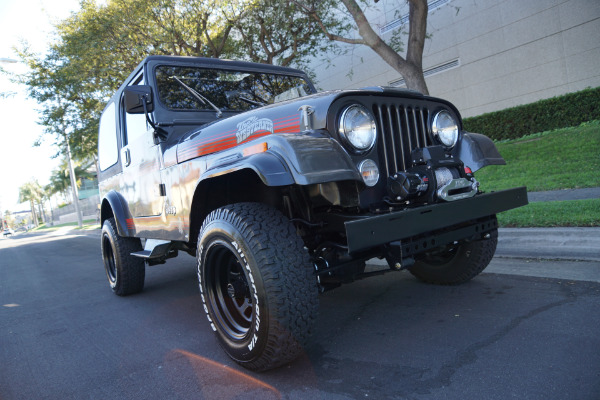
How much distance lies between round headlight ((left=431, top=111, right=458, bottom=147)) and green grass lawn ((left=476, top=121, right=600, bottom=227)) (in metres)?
2.46

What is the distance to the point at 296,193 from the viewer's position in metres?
2.73

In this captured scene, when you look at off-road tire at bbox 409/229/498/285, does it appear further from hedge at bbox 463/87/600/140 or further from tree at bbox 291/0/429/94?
hedge at bbox 463/87/600/140

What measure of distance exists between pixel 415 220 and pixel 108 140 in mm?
4301

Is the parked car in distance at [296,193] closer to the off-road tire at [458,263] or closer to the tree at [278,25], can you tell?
the off-road tire at [458,263]

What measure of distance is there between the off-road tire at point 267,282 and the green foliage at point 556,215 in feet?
12.4

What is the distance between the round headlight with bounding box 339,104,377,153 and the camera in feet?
8.25

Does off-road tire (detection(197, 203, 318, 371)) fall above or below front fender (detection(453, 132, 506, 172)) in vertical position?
below

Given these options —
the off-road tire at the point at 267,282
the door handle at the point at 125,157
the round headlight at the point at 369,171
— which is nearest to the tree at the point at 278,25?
the door handle at the point at 125,157

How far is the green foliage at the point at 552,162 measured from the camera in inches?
304

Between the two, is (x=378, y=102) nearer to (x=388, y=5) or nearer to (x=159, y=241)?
(x=159, y=241)

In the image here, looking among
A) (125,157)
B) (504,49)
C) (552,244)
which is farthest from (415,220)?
(504,49)

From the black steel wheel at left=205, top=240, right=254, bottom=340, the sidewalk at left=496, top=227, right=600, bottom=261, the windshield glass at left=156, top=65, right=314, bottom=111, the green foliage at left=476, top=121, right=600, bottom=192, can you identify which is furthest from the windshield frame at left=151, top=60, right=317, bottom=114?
the green foliage at left=476, top=121, right=600, bottom=192

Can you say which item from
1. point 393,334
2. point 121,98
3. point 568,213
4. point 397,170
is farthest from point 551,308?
point 121,98

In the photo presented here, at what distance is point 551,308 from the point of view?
3006mm
